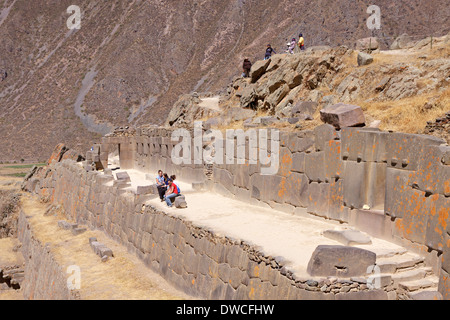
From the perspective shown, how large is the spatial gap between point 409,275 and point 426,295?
505 millimetres

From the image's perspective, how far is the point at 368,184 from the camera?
33.2 ft

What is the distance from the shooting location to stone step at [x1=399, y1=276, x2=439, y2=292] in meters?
7.57

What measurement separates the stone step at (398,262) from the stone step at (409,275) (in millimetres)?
101

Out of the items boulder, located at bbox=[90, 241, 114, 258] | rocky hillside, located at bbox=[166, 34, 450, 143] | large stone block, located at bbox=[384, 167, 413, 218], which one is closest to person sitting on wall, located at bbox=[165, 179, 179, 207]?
boulder, located at bbox=[90, 241, 114, 258]

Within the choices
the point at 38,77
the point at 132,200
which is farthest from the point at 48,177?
the point at 38,77

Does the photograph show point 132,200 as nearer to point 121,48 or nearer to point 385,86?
point 385,86

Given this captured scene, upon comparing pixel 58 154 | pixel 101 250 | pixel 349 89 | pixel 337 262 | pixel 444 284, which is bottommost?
pixel 101 250

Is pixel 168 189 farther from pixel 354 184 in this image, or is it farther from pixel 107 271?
pixel 354 184

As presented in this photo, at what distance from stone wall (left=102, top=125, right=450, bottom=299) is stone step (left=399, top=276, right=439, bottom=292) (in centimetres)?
19

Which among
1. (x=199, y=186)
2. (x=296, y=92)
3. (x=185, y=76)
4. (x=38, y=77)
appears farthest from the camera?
(x=38, y=77)

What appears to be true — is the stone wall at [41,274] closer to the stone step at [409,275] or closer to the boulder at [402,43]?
the stone step at [409,275]

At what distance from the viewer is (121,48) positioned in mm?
64000

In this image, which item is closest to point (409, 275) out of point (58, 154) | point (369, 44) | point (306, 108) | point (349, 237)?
point (349, 237)
